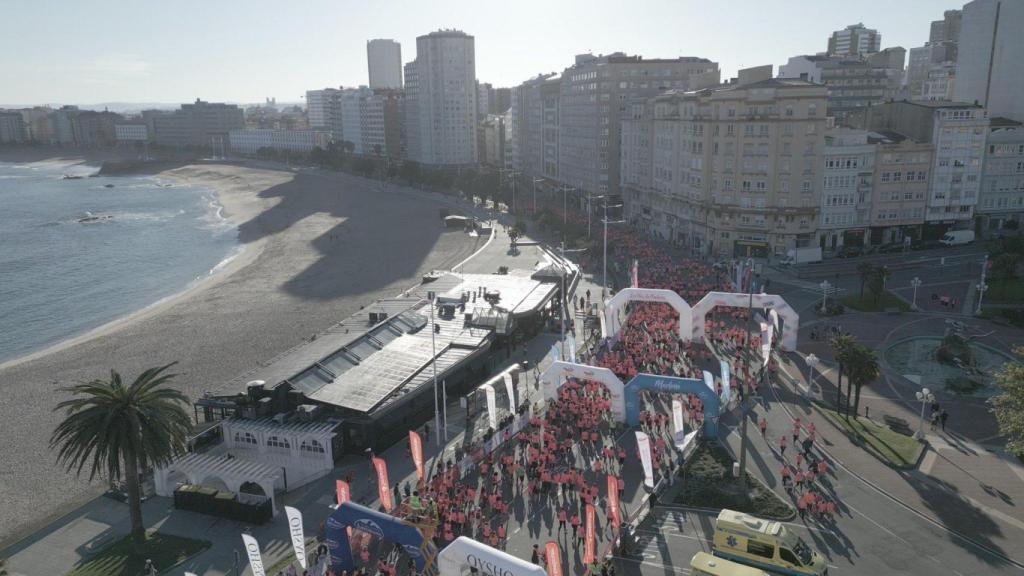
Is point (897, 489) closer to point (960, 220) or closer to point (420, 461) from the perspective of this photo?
point (420, 461)

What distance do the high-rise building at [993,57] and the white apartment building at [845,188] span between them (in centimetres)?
3307

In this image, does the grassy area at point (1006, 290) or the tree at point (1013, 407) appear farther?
the grassy area at point (1006, 290)

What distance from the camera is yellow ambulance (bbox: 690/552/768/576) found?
73.8 feet

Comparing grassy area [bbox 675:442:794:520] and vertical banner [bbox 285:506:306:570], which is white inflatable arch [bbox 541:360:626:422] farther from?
vertical banner [bbox 285:506:306:570]

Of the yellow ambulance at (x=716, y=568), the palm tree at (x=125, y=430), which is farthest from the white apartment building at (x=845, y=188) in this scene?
the palm tree at (x=125, y=430)

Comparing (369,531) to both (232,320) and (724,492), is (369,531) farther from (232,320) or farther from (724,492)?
(232,320)

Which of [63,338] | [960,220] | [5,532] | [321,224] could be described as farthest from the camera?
[321,224]

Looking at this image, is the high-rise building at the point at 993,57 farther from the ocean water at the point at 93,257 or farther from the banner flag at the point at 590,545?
the ocean water at the point at 93,257

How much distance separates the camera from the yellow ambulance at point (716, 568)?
73.8 ft

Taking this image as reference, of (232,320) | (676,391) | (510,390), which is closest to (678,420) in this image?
(676,391)

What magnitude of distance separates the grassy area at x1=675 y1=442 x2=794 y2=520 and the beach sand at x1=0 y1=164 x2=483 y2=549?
2670cm

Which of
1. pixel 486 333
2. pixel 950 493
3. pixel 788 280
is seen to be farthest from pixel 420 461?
pixel 788 280

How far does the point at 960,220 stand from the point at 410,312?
6687cm

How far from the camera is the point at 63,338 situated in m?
64.8
